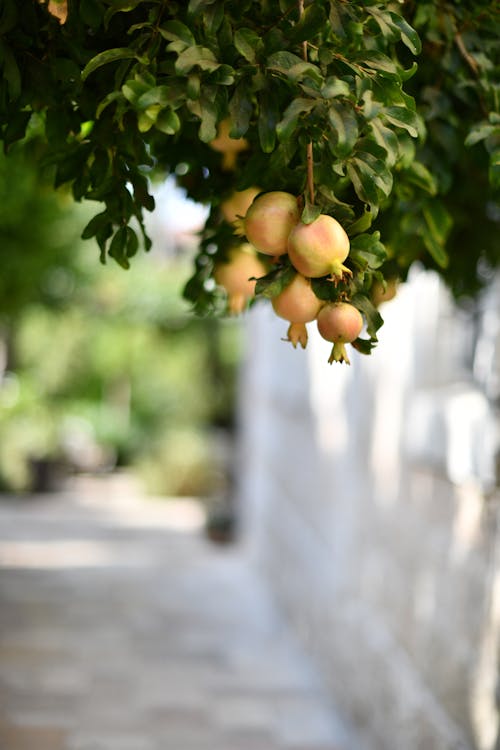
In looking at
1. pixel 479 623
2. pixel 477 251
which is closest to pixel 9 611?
pixel 479 623

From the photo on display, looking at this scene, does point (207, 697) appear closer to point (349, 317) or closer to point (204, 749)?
point (204, 749)

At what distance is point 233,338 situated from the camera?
59.4ft

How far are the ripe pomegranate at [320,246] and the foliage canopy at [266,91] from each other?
27mm

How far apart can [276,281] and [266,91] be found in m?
0.26

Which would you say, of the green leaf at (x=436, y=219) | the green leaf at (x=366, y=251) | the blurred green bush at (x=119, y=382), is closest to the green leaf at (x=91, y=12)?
the green leaf at (x=366, y=251)

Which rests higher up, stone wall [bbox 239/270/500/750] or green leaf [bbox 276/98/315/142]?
green leaf [bbox 276/98/315/142]

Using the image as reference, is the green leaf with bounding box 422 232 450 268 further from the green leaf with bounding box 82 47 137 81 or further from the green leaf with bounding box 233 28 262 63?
the green leaf with bounding box 82 47 137 81

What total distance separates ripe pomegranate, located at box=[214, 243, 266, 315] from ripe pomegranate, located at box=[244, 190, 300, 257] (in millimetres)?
613

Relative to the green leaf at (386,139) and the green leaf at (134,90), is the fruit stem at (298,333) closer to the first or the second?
the green leaf at (386,139)

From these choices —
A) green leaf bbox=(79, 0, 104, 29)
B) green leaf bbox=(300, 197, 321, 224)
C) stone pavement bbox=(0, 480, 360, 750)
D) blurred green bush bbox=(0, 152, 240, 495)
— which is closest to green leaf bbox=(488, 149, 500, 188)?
green leaf bbox=(300, 197, 321, 224)

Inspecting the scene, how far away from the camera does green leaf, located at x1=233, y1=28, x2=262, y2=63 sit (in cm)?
130

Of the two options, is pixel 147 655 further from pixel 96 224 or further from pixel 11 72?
pixel 11 72

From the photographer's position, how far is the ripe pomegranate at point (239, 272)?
1951 millimetres

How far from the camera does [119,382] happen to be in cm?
1877
